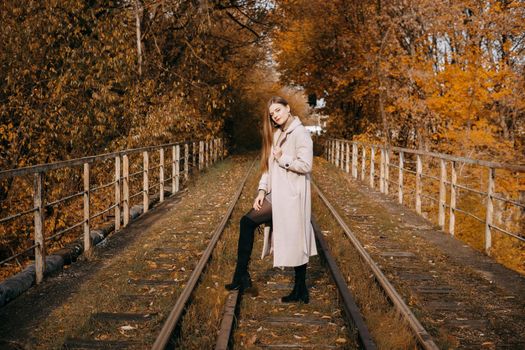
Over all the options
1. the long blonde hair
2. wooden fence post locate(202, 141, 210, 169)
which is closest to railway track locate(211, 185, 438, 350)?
the long blonde hair

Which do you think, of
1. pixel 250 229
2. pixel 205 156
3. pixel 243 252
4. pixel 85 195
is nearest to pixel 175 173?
pixel 85 195

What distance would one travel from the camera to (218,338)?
15.1 feet

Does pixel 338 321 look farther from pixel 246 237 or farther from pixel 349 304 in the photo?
pixel 246 237

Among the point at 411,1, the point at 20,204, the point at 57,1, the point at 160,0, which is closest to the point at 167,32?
the point at 160,0

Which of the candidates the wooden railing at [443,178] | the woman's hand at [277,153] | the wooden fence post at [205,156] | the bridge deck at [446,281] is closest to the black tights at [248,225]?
the woman's hand at [277,153]

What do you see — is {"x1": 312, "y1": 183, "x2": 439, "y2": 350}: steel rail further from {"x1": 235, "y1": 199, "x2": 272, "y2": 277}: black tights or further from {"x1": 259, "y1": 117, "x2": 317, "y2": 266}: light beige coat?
{"x1": 235, "y1": 199, "x2": 272, "y2": 277}: black tights

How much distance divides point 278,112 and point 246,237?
4.17ft

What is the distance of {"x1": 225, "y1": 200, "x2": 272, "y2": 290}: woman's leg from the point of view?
5410 mm

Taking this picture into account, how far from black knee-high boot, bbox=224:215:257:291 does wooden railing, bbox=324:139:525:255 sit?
11.5 feet

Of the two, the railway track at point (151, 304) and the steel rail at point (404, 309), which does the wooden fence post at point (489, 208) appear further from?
the railway track at point (151, 304)

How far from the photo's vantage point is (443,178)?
10.9 m

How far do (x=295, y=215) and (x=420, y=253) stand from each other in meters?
3.84

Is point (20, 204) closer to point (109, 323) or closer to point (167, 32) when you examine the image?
point (167, 32)

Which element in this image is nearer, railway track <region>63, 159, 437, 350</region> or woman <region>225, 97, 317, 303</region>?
railway track <region>63, 159, 437, 350</region>
